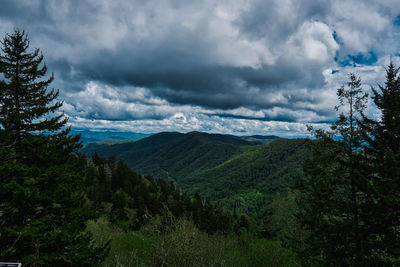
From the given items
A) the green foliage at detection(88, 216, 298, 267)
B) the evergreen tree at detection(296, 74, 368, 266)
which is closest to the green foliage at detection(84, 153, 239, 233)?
the green foliage at detection(88, 216, 298, 267)

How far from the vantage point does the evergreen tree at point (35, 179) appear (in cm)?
829

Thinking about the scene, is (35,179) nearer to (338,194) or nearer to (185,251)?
(185,251)

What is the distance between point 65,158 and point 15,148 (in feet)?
7.71

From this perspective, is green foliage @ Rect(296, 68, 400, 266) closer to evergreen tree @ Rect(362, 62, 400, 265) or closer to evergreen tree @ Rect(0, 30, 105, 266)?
evergreen tree @ Rect(362, 62, 400, 265)

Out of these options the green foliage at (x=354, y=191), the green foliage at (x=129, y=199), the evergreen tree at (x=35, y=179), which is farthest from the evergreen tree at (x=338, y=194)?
the green foliage at (x=129, y=199)

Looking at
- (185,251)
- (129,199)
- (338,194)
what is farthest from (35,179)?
(129,199)

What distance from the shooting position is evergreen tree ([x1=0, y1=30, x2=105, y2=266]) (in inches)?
326

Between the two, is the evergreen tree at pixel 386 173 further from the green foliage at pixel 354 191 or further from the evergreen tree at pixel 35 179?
the evergreen tree at pixel 35 179

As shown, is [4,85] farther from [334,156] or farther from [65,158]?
[334,156]

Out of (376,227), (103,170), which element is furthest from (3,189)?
(103,170)

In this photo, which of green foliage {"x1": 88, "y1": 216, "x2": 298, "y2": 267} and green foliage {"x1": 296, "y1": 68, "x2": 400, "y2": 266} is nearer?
green foliage {"x1": 88, "y1": 216, "x2": 298, "y2": 267}

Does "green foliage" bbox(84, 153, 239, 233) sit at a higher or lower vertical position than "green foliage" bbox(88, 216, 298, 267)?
lower

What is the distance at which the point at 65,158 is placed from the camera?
10594mm

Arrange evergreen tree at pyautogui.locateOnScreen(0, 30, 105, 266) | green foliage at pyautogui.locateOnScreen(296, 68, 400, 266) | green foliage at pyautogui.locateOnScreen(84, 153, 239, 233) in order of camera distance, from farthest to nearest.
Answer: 1. green foliage at pyautogui.locateOnScreen(84, 153, 239, 233)
2. green foliage at pyautogui.locateOnScreen(296, 68, 400, 266)
3. evergreen tree at pyautogui.locateOnScreen(0, 30, 105, 266)
